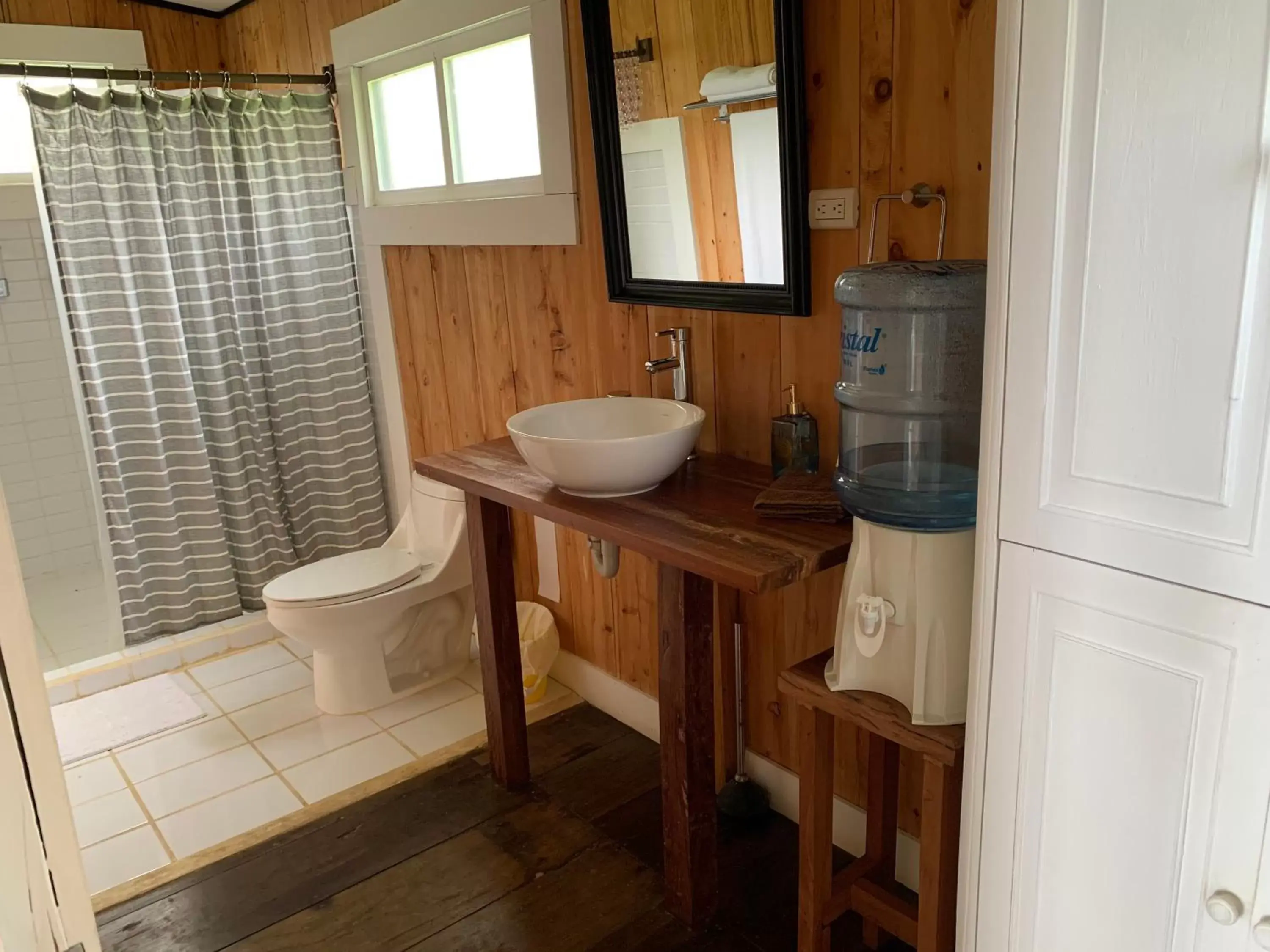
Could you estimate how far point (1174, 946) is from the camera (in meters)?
1.15

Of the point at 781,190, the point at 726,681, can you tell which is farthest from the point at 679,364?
the point at 726,681

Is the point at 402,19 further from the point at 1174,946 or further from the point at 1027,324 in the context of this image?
the point at 1174,946

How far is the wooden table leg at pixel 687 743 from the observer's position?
6.28ft

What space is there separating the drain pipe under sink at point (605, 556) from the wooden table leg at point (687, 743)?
0.25 metres

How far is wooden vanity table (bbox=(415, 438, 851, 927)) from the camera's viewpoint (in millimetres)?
1708

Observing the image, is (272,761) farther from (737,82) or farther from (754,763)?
(737,82)

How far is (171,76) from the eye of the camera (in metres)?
2.99

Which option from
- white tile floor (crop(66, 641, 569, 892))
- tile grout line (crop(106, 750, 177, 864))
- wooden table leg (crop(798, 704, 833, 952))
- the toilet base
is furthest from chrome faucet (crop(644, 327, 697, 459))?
tile grout line (crop(106, 750, 177, 864))

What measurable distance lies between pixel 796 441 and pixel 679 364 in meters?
0.37

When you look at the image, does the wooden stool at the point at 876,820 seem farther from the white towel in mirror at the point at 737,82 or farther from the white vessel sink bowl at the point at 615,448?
the white towel in mirror at the point at 737,82

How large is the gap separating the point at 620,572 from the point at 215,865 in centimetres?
121

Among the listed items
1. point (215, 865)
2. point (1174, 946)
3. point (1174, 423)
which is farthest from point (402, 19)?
point (1174, 946)

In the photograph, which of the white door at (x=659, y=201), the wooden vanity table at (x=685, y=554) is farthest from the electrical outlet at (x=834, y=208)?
the wooden vanity table at (x=685, y=554)

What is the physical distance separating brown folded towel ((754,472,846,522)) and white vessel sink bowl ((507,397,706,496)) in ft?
0.69
